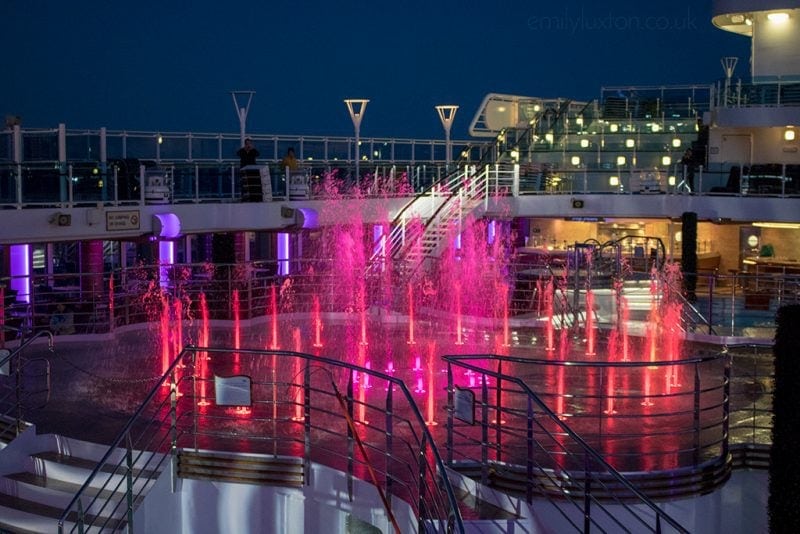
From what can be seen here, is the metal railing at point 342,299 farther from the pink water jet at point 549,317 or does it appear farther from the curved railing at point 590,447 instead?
the curved railing at point 590,447

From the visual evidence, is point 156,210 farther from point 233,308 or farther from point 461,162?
point 461,162

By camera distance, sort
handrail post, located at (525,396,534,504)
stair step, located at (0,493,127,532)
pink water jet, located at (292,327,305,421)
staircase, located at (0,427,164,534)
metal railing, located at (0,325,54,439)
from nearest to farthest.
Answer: handrail post, located at (525,396,534,504)
stair step, located at (0,493,127,532)
staircase, located at (0,427,164,534)
metal railing, located at (0,325,54,439)
pink water jet, located at (292,327,305,421)

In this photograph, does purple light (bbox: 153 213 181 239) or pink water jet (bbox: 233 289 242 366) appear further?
purple light (bbox: 153 213 181 239)

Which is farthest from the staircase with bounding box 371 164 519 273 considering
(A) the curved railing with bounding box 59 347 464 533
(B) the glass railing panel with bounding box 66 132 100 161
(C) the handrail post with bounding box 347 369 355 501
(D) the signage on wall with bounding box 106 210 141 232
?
(C) the handrail post with bounding box 347 369 355 501

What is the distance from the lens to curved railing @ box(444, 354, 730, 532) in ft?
26.0

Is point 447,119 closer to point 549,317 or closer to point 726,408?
point 549,317

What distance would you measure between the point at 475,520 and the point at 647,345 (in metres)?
7.79

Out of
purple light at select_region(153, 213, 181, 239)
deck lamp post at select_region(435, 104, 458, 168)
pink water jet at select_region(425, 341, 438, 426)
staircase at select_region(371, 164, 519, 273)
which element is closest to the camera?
pink water jet at select_region(425, 341, 438, 426)

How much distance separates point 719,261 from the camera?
27422mm

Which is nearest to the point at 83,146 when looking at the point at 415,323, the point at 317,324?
the point at 317,324

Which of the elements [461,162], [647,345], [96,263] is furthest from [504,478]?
[461,162]

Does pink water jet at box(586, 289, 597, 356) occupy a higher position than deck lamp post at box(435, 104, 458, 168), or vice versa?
deck lamp post at box(435, 104, 458, 168)

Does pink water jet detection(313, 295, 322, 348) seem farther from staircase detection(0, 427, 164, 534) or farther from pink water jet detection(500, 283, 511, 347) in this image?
staircase detection(0, 427, 164, 534)

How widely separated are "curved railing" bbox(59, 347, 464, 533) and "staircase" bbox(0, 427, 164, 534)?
17 millimetres
